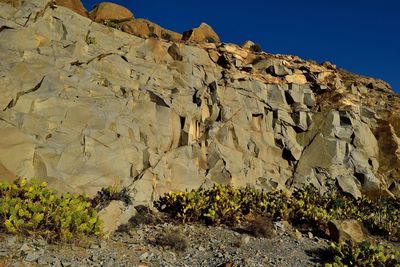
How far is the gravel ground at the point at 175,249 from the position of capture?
995cm

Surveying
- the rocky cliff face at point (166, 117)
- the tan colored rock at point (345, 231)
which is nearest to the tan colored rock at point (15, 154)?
the rocky cliff face at point (166, 117)

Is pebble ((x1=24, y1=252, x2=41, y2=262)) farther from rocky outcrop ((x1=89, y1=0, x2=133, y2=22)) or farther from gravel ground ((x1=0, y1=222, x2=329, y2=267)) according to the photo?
rocky outcrop ((x1=89, y1=0, x2=133, y2=22))

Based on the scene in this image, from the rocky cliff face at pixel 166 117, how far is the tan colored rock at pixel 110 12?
0.75m

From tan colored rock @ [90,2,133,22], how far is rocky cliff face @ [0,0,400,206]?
29.4 inches

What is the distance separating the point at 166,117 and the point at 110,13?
13630 millimetres

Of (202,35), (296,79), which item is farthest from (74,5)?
(296,79)

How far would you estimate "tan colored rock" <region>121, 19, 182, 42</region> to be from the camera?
27672 mm

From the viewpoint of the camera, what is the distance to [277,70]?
89.6 ft

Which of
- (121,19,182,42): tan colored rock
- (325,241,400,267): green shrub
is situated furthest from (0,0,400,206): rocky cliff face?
(325,241,400,267): green shrub

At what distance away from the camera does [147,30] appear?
29297 millimetres

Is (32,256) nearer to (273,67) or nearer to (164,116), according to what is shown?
(164,116)

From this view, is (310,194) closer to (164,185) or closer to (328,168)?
(328,168)

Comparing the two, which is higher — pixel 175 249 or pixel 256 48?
pixel 256 48

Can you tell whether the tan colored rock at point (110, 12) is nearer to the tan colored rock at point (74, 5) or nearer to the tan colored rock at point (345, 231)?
the tan colored rock at point (74, 5)
